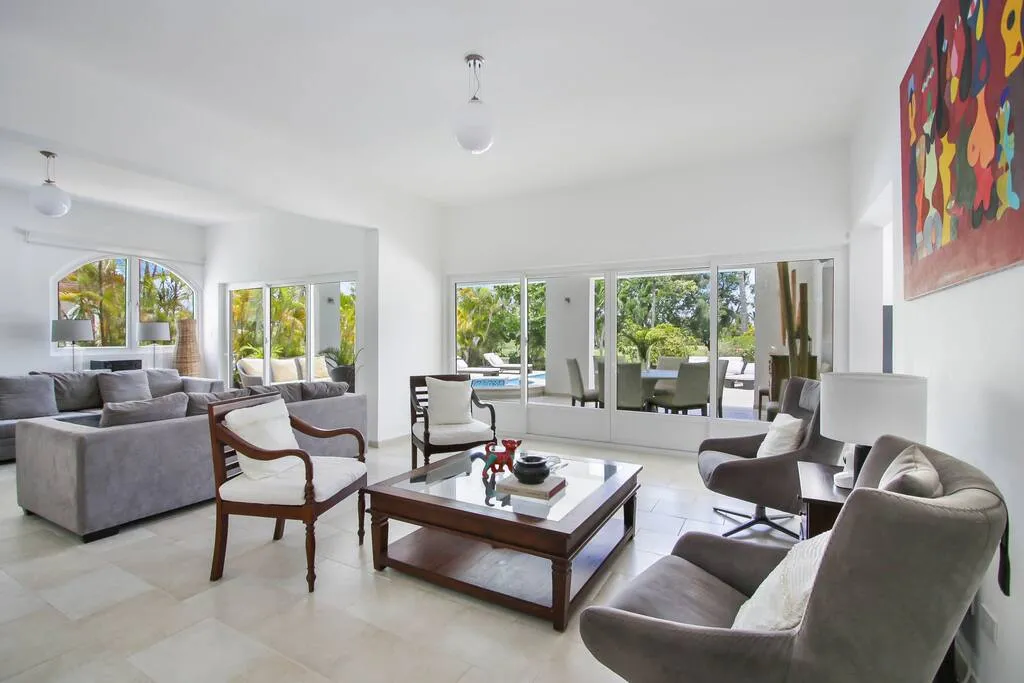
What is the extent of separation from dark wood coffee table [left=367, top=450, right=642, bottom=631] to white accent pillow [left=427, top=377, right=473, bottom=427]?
1.34 metres

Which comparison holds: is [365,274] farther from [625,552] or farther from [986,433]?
[986,433]

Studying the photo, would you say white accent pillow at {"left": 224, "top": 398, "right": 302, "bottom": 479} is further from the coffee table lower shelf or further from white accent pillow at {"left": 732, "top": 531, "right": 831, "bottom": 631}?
white accent pillow at {"left": 732, "top": 531, "right": 831, "bottom": 631}

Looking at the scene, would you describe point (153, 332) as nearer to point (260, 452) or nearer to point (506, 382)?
point (506, 382)

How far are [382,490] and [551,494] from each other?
885mm

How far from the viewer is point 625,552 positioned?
279cm

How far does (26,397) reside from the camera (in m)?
5.00

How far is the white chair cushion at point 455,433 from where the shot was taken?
13.0 feet

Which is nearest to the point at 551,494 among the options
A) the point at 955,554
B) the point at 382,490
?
the point at 382,490

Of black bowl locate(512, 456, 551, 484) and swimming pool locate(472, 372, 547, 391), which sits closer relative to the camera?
black bowl locate(512, 456, 551, 484)

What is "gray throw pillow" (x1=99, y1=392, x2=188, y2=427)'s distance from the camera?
3.08m

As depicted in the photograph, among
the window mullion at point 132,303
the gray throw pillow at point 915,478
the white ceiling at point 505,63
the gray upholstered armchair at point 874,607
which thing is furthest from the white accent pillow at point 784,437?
the window mullion at point 132,303

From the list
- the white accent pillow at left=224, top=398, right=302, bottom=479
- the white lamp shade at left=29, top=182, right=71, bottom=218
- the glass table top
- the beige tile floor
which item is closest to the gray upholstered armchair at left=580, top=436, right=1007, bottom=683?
the beige tile floor

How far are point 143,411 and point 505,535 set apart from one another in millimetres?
2602

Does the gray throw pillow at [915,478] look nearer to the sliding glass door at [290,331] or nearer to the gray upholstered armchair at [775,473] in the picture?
the gray upholstered armchair at [775,473]
